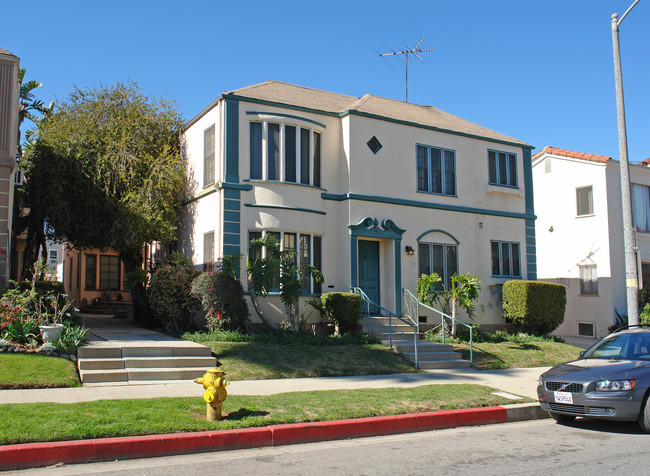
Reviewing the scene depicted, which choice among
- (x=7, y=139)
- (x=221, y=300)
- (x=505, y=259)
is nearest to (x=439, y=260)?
(x=505, y=259)

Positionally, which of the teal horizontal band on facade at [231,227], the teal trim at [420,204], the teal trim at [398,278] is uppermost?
the teal trim at [420,204]

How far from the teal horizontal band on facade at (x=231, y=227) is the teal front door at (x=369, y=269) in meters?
3.68

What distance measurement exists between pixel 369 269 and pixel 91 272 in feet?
43.4

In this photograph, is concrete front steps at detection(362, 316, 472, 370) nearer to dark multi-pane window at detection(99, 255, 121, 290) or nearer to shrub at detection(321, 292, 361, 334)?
shrub at detection(321, 292, 361, 334)

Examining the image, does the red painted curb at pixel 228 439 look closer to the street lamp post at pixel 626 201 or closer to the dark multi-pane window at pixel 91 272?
the street lamp post at pixel 626 201

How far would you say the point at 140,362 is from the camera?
36.8ft

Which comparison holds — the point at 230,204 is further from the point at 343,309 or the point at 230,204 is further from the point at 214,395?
the point at 214,395

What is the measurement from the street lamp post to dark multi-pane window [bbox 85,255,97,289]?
19750 millimetres

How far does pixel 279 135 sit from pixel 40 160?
6.40 metres

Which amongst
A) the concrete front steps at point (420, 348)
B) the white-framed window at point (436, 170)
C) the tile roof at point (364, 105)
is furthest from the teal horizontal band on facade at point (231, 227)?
the white-framed window at point (436, 170)

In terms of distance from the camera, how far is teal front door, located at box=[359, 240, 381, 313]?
16.9 meters

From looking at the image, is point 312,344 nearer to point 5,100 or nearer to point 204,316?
point 204,316

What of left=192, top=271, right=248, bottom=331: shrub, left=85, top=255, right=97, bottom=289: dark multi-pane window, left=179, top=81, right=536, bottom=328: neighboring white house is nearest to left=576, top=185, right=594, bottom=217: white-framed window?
left=179, top=81, right=536, bottom=328: neighboring white house

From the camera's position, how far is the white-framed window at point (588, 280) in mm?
21578
